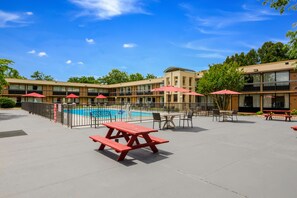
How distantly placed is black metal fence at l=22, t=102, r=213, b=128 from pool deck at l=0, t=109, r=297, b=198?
4.75 m

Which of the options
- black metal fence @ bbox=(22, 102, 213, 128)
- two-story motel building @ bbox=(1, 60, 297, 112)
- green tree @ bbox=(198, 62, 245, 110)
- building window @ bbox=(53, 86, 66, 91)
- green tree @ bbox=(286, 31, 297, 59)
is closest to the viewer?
green tree @ bbox=(286, 31, 297, 59)

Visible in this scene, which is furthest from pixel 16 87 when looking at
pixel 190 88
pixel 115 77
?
pixel 190 88

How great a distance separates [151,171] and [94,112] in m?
9.03

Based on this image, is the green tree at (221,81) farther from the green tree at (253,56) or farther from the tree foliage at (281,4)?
the green tree at (253,56)

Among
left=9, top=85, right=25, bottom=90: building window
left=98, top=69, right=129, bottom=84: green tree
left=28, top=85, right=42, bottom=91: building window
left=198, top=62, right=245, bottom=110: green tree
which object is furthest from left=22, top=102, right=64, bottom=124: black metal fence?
→ left=98, top=69, right=129, bottom=84: green tree

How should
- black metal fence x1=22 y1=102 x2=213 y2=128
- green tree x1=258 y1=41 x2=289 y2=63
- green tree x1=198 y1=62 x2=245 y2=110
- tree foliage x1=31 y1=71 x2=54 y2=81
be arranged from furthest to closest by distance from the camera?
tree foliage x1=31 y1=71 x2=54 y2=81 < green tree x1=258 y1=41 x2=289 y2=63 < green tree x1=198 y1=62 x2=245 y2=110 < black metal fence x1=22 y1=102 x2=213 y2=128

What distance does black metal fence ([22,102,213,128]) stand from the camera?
11.2 meters

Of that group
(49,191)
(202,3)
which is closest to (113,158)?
(49,191)

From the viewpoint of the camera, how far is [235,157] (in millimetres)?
5238

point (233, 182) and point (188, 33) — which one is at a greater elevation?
point (188, 33)

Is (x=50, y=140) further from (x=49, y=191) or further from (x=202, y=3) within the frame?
(x=202, y=3)

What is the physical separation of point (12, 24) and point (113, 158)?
61.1 feet

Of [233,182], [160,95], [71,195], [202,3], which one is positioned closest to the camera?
[71,195]

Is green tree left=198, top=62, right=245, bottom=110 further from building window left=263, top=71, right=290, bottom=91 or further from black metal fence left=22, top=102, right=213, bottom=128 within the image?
building window left=263, top=71, right=290, bottom=91
